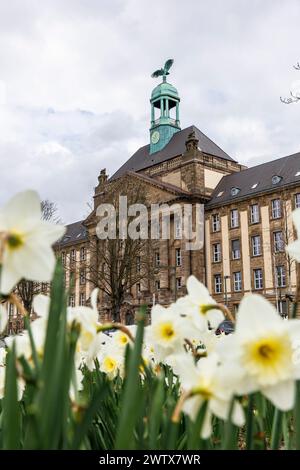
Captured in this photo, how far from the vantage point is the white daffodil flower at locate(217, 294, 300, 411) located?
915 mm

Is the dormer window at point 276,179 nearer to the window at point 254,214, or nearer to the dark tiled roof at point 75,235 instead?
the window at point 254,214

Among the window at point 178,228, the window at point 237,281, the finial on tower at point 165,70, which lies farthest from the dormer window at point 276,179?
the finial on tower at point 165,70

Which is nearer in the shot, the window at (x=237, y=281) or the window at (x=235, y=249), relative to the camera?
the window at (x=237, y=281)

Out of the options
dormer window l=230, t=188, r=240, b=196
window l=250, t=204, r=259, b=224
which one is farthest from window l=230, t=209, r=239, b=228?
dormer window l=230, t=188, r=240, b=196

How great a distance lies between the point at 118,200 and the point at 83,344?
38.3m

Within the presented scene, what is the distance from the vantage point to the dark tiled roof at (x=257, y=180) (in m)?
38.6

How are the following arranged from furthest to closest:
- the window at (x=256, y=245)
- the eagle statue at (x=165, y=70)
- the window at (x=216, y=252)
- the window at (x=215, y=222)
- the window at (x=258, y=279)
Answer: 1. the eagle statue at (x=165, y=70)
2. the window at (x=215, y=222)
3. the window at (x=216, y=252)
4. the window at (x=256, y=245)
5. the window at (x=258, y=279)

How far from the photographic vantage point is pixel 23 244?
0.98 m

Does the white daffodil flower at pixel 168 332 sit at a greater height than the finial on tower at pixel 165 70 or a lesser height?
lesser

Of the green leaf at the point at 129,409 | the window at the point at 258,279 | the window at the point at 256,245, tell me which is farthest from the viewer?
the window at the point at 256,245

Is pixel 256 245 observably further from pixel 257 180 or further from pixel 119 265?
pixel 119 265

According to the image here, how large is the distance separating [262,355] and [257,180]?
41.7 m

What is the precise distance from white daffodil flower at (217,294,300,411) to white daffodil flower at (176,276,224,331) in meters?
0.42

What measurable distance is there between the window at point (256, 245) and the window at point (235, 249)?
4.49 feet
